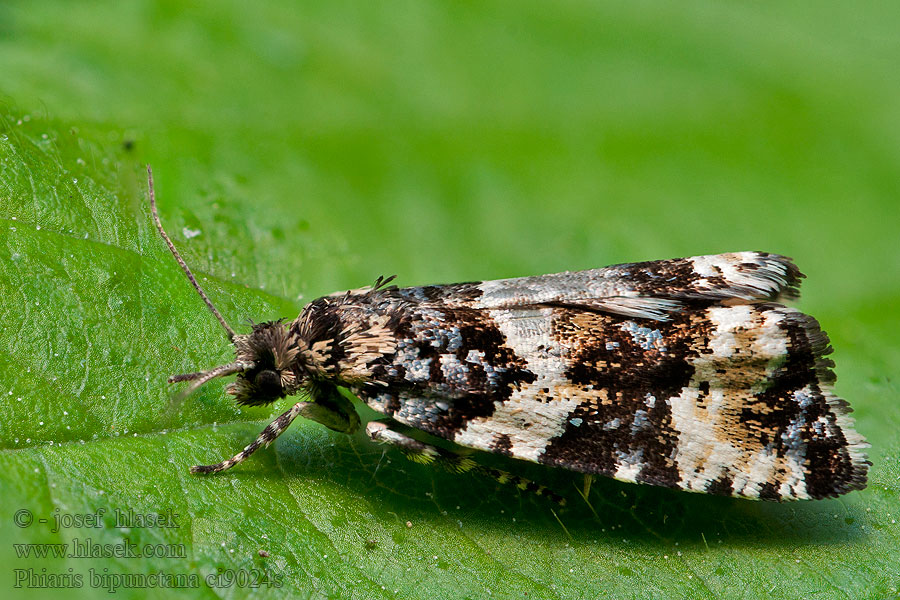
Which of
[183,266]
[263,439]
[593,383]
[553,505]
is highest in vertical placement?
[593,383]

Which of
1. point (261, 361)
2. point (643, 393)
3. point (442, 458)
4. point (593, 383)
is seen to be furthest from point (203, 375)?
point (643, 393)

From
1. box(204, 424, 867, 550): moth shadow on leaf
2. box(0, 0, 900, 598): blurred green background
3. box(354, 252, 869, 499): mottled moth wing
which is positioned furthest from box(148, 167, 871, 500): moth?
box(0, 0, 900, 598): blurred green background

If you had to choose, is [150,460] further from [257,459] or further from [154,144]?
[154,144]

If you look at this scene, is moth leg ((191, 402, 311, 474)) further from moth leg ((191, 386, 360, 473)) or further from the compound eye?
the compound eye

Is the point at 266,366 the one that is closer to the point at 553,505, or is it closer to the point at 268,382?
the point at 268,382

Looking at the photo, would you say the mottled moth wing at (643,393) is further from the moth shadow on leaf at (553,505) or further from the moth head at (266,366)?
the moth head at (266,366)

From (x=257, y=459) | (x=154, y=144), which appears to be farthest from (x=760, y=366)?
(x=154, y=144)
